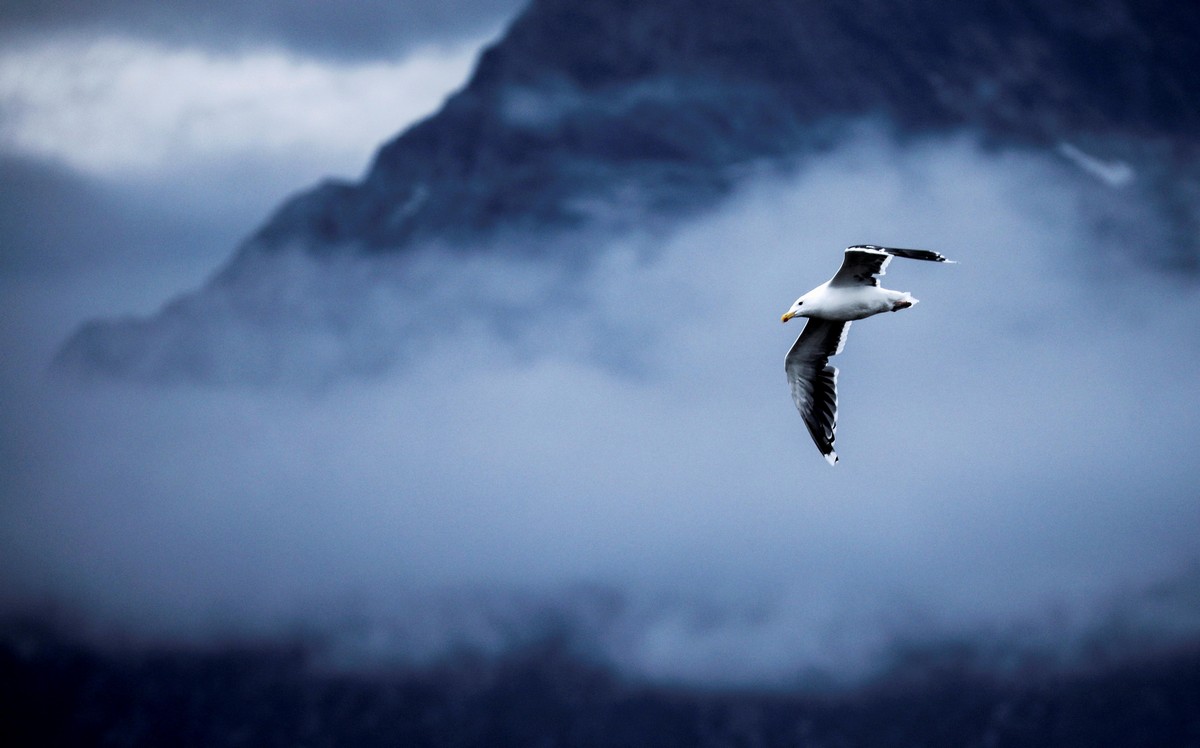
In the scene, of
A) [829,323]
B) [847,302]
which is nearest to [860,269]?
[847,302]

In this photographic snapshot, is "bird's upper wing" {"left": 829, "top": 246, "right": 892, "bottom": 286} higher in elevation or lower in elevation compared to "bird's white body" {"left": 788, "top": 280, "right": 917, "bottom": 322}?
higher

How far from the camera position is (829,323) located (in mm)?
48219

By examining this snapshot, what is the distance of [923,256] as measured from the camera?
128ft

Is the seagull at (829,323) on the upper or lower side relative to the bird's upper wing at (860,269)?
lower

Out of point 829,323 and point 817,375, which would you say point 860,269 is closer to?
point 829,323

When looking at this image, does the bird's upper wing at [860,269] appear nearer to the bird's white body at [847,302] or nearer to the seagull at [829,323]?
the seagull at [829,323]

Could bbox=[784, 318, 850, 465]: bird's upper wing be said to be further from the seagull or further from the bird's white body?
the bird's white body

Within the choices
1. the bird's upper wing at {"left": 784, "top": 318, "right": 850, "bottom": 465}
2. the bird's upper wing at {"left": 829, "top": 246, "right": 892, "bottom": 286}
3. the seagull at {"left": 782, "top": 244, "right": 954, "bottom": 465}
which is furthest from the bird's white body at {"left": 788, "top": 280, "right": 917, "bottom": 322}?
the bird's upper wing at {"left": 784, "top": 318, "right": 850, "bottom": 465}

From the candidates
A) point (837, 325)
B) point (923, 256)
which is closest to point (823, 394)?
point (837, 325)

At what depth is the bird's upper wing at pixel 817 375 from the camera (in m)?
48.2

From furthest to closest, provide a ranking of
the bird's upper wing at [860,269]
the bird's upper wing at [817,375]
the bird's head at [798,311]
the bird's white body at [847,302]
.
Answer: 1. the bird's upper wing at [817,375]
2. the bird's head at [798,311]
3. the bird's white body at [847,302]
4. the bird's upper wing at [860,269]

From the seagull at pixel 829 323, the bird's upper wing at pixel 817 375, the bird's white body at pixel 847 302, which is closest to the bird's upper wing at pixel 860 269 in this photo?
the seagull at pixel 829 323

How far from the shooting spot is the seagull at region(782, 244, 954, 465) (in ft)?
148

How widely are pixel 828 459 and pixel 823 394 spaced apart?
3706mm
